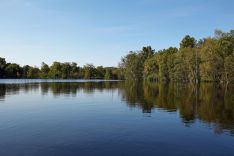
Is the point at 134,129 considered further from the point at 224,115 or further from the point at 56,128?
the point at 224,115

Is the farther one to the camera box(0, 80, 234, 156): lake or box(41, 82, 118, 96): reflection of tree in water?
box(41, 82, 118, 96): reflection of tree in water

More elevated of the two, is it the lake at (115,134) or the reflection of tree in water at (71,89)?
the reflection of tree in water at (71,89)

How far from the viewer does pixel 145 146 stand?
2184cm

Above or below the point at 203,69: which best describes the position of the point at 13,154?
below

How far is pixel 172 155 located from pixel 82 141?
780cm

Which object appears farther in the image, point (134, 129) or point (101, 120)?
point (101, 120)

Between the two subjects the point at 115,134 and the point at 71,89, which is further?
the point at 71,89

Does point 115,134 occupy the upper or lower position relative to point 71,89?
lower

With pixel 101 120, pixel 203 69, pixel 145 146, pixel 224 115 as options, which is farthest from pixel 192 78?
pixel 145 146

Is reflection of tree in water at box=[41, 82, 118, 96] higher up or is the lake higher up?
reflection of tree in water at box=[41, 82, 118, 96]

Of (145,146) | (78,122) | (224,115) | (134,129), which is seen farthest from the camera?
(224,115)

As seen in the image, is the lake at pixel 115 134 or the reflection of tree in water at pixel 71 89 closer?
the lake at pixel 115 134

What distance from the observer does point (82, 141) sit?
76.1ft

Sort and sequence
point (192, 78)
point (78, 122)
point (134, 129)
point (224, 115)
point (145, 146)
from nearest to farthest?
point (145, 146) < point (134, 129) < point (78, 122) < point (224, 115) < point (192, 78)
